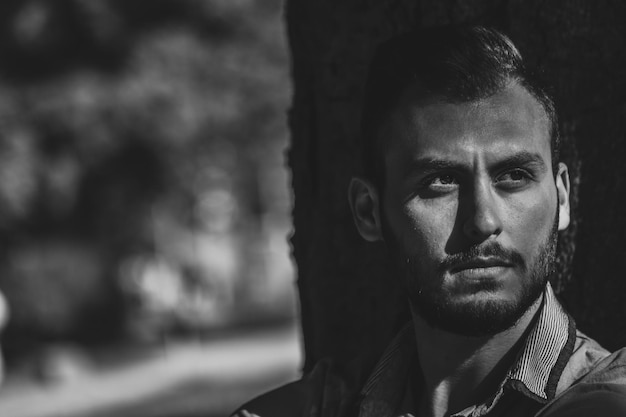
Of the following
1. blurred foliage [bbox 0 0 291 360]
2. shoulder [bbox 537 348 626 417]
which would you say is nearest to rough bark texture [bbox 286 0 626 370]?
shoulder [bbox 537 348 626 417]

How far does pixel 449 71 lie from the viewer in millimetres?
2316

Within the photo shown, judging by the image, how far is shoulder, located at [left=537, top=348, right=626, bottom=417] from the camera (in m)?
1.97

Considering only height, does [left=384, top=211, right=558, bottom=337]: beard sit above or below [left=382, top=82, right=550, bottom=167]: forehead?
below

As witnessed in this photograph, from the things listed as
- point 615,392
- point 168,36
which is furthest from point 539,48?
point 168,36

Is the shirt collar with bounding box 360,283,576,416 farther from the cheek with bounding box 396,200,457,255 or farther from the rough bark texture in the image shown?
the rough bark texture

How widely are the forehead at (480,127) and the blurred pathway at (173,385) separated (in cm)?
1048

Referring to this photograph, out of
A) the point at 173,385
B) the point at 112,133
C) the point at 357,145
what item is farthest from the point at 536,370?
the point at 112,133

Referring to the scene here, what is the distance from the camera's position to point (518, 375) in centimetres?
221

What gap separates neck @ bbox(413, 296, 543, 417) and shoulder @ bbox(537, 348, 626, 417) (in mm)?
211

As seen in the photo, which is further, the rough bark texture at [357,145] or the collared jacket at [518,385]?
the rough bark texture at [357,145]

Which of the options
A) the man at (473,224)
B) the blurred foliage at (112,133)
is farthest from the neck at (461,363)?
the blurred foliage at (112,133)

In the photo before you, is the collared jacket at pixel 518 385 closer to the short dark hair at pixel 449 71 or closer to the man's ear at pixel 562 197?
the man's ear at pixel 562 197

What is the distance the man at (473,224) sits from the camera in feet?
7.30

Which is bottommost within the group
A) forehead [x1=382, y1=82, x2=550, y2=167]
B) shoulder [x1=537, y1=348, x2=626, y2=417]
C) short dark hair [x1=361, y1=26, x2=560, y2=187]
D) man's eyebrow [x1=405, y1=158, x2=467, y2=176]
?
shoulder [x1=537, y1=348, x2=626, y2=417]
